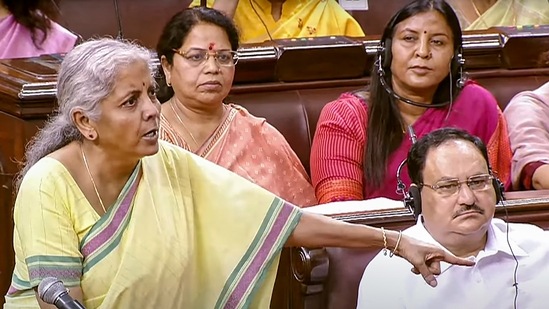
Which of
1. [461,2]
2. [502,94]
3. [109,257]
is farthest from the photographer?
[461,2]

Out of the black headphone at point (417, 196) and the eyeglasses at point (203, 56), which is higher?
the eyeglasses at point (203, 56)

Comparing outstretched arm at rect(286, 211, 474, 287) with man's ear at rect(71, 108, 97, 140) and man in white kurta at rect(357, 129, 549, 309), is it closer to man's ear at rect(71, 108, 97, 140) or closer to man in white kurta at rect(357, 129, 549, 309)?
man in white kurta at rect(357, 129, 549, 309)

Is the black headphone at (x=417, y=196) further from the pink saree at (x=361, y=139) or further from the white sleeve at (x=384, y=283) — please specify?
the pink saree at (x=361, y=139)

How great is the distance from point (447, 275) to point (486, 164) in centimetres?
21

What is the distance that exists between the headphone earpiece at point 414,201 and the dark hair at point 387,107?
0.38 metres

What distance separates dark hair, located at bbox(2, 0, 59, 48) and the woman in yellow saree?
1.01 meters

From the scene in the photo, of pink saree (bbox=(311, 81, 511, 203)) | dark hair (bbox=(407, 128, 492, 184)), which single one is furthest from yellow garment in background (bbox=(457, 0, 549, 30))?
dark hair (bbox=(407, 128, 492, 184))

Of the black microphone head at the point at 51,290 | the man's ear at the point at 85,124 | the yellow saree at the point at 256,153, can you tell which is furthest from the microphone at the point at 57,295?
the yellow saree at the point at 256,153

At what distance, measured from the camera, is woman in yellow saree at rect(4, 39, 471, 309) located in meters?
1.55

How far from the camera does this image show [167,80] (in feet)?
7.57

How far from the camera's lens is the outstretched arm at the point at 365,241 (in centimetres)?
162

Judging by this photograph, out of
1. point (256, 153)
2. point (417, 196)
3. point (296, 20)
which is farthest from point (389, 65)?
point (296, 20)

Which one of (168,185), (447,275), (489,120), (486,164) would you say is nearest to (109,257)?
(168,185)

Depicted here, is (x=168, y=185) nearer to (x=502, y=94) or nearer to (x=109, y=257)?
(x=109, y=257)
